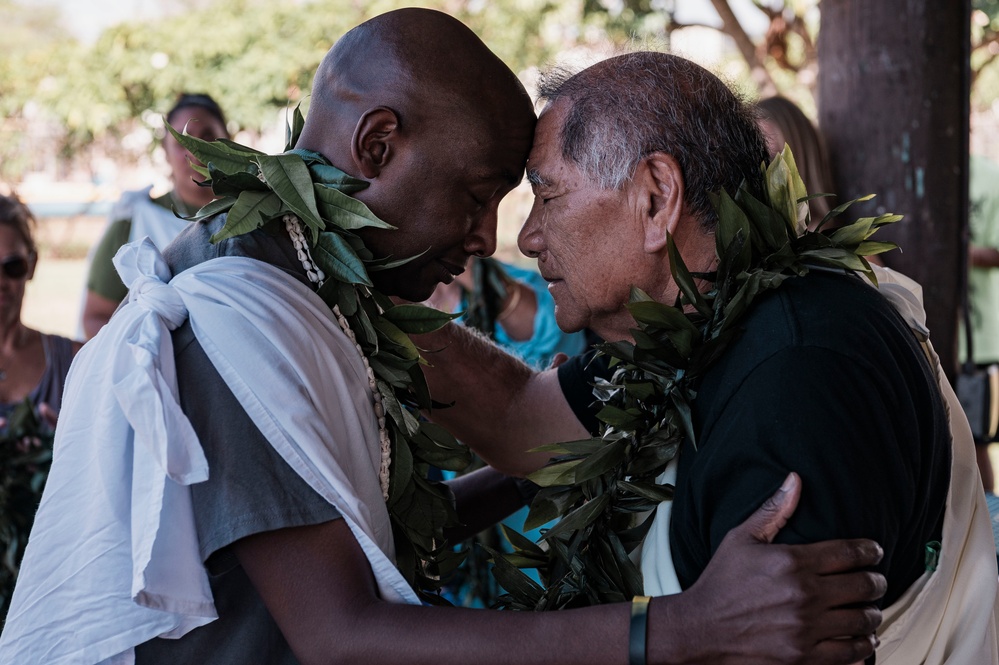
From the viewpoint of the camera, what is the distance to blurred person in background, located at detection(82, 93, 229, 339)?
5465 millimetres

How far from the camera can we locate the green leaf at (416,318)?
238 cm

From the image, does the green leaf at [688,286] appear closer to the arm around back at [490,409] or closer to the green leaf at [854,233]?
the green leaf at [854,233]

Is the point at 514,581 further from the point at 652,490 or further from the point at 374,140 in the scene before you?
the point at 374,140

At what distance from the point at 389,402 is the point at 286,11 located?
533 inches

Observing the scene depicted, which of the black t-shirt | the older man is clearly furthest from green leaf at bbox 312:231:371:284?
the black t-shirt

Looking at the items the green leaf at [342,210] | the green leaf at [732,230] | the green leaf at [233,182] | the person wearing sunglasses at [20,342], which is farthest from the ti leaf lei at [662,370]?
the person wearing sunglasses at [20,342]

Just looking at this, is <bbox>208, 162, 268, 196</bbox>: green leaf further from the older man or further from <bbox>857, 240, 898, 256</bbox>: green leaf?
<bbox>857, 240, 898, 256</bbox>: green leaf

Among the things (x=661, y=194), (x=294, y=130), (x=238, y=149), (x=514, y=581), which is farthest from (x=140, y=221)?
(x=661, y=194)

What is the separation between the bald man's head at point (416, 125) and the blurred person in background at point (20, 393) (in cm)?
219

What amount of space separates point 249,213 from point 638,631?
1110 mm

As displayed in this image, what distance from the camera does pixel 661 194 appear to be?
225 centimetres

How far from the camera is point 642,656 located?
5.63 feet

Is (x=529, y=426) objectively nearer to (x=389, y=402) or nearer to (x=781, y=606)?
(x=389, y=402)

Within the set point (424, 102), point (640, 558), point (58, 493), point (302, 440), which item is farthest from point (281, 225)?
point (640, 558)
